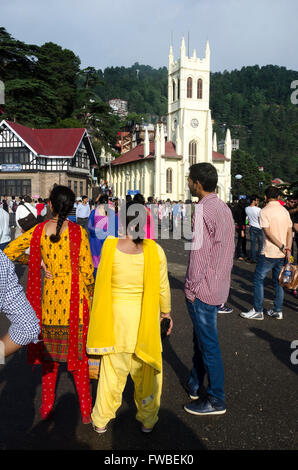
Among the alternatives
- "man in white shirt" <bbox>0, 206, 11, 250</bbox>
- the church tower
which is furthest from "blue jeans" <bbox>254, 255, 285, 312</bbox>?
the church tower

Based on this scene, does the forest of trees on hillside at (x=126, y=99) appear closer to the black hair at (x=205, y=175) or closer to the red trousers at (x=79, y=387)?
the black hair at (x=205, y=175)

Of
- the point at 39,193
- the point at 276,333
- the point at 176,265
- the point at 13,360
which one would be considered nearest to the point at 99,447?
the point at 13,360

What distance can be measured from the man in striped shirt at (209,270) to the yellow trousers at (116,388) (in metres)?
0.56

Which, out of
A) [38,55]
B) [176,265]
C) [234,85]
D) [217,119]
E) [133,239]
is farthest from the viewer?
[234,85]

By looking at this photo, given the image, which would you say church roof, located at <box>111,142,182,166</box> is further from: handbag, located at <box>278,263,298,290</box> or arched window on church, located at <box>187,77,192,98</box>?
handbag, located at <box>278,263,298,290</box>

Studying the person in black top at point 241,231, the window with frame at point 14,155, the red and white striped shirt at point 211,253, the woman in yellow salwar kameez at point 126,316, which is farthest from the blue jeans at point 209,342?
the window with frame at point 14,155

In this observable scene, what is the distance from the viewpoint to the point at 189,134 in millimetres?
67562

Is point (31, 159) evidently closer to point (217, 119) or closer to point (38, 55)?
point (38, 55)

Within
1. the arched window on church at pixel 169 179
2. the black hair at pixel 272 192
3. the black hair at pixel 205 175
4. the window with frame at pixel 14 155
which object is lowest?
the black hair at pixel 272 192

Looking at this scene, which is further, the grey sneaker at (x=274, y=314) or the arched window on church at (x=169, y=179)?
the arched window on church at (x=169, y=179)

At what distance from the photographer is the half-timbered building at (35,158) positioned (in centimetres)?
4269

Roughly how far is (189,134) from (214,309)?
66268mm

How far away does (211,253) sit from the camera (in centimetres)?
360

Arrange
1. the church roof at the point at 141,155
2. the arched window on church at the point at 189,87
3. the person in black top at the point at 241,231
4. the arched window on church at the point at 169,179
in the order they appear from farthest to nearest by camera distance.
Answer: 1. the arched window on church at the point at 189,87
2. the church roof at the point at 141,155
3. the arched window on church at the point at 169,179
4. the person in black top at the point at 241,231
